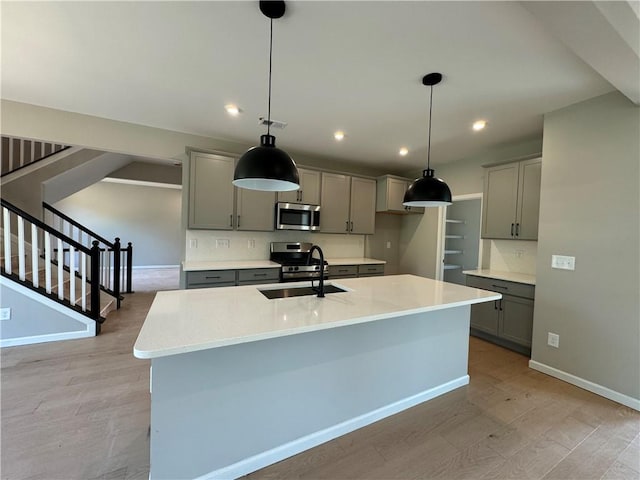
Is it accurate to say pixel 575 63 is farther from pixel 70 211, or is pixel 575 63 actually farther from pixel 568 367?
pixel 70 211

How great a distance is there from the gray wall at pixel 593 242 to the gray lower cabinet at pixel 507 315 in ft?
0.80

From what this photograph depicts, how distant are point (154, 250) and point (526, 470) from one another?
382 inches

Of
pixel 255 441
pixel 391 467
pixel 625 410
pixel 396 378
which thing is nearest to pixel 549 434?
pixel 625 410

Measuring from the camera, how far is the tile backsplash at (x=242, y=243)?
12.9ft

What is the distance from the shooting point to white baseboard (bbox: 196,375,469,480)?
154 centimetres

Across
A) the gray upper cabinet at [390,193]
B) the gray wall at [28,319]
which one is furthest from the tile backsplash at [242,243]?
the gray wall at [28,319]

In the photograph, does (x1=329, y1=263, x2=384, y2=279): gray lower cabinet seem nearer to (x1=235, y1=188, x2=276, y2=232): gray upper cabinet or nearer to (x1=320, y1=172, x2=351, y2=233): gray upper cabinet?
(x1=320, y1=172, x2=351, y2=233): gray upper cabinet

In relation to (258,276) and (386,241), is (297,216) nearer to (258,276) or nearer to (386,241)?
(258,276)

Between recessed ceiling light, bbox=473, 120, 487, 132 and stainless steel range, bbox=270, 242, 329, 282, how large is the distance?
2.47 metres

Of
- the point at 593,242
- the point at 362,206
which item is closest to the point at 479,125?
the point at 593,242

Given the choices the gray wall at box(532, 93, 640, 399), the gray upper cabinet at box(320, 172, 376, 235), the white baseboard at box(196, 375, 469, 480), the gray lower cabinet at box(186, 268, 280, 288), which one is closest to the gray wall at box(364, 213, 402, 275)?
the gray upper cabinet at box(320, 172, 376, 235)

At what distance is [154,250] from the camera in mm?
8852

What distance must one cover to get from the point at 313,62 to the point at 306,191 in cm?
226

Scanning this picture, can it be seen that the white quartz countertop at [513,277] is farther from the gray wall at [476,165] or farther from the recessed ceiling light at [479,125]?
the recessed ceiling light at [479,125]
